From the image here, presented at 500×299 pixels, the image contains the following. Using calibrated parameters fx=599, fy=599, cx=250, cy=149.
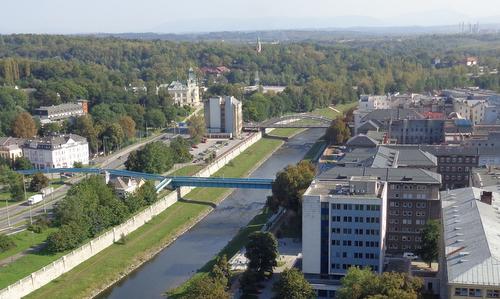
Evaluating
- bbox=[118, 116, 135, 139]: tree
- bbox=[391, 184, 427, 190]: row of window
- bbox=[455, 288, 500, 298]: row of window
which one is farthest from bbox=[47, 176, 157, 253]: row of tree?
bbox=[118, 116, 135, 139]: tree

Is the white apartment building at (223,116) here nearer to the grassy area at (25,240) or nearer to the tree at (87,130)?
the tree at (87,130)

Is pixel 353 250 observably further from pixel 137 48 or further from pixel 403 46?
pixel 403 46

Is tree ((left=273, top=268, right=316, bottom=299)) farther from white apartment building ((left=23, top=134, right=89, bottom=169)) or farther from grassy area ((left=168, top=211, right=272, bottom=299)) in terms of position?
white apartment building ((left=23, top=134, right=89, bottom=169))

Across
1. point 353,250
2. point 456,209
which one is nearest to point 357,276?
point 353,250

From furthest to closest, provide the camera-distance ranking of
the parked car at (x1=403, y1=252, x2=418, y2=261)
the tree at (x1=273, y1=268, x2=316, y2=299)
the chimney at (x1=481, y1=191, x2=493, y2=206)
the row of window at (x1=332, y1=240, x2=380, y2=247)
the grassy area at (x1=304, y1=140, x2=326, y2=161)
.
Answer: the grassy area at (x1=304, y1=140, x2=326, y2=161)
the parked car at (x1=403, y1=252, x2=418, y2=261)
the chimney at (x1=481, y1=191, x2=493, y2=206)
the row of window at (x1=332, y1=240, x2=380, y2=247)
the tree at (x1=273, y1=268, x2=316, y2=299)

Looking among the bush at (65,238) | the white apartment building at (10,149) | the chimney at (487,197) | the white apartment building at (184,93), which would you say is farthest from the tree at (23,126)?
the chimney at (487,197)

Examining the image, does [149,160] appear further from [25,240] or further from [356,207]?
[356,207]
